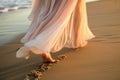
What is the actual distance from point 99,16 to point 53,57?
2405 mm

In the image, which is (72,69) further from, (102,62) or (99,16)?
(99,16)

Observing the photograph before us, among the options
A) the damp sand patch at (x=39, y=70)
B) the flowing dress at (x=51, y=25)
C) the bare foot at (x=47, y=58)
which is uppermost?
the flowing dress at (x=51, y=25)

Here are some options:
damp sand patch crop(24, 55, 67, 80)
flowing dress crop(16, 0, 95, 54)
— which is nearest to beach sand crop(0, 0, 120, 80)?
damp sand patch crop(24, 55, 67, 80)

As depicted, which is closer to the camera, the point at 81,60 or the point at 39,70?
the point at 39,70

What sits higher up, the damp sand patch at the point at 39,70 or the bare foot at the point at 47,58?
the bare foot at the point at 47,58

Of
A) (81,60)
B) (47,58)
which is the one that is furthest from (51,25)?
(81,60)

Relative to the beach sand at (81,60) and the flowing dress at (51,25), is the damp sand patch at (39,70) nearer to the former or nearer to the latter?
the beach sand at (81,60)

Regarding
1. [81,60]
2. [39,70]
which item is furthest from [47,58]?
[81,60]

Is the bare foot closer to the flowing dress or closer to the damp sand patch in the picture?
the damp sand patch

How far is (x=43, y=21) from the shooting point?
325 centimetres

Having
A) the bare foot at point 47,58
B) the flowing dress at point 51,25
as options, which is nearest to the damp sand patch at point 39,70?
the bare foot at point 47,58

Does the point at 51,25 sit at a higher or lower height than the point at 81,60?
higher

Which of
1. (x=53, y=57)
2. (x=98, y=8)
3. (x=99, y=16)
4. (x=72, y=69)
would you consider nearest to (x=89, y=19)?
(x=99, y=16)

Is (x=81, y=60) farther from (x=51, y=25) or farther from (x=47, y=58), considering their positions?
(x=51, y=25)
